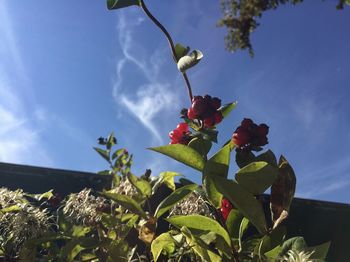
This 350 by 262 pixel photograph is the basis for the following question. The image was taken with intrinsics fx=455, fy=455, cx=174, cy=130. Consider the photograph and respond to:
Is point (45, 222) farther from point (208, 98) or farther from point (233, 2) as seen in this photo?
point (233, 2)

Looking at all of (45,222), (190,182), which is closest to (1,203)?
(45,222)

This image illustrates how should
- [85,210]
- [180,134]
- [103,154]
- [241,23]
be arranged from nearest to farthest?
[180,134] → [85,210] → [103,154] → [241,23]

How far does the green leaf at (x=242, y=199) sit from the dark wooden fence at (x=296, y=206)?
2243 millimetres

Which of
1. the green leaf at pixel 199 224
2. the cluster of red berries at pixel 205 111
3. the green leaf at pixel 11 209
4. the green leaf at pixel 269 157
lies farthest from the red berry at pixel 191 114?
the green leaf at pixel 11 209

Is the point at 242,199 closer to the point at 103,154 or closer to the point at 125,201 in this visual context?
the point at 125,201

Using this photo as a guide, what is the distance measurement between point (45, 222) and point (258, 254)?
2.38 ft

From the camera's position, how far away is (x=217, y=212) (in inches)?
44.6

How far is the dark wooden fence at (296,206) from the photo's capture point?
345 cm

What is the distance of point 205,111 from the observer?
1232 millimetres

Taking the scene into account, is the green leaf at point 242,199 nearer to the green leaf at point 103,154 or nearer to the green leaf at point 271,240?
the green leaf at point 271,240

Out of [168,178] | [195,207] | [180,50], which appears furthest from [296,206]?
[180,50]

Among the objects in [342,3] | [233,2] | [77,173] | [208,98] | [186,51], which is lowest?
[208,98]

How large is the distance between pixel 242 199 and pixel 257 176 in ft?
0.20

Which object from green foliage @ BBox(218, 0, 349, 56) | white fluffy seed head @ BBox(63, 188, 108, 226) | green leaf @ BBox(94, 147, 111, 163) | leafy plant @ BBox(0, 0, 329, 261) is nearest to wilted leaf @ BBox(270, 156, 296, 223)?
leafy plant @ BBox(0, 0, 329, 261)
